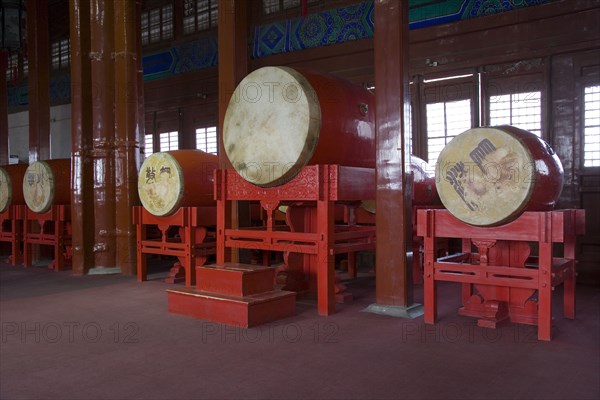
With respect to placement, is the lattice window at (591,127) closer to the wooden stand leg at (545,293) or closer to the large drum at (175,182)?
the wooden stand leg at (545,293)

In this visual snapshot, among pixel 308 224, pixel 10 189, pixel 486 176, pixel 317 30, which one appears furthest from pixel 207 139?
pixel 486 176

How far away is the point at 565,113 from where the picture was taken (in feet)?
19.1

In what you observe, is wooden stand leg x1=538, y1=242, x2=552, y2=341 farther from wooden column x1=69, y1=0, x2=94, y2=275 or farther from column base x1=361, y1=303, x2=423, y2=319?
wooden column x1=69, y1=0, x2=94, y2=275

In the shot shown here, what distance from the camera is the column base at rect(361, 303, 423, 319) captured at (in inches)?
161

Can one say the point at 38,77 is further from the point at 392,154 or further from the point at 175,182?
the point at 392,154

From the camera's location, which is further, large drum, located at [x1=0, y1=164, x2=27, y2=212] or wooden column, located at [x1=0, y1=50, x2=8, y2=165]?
wooden column, located at [x1=0, y1=50, x2=8, y2=165]

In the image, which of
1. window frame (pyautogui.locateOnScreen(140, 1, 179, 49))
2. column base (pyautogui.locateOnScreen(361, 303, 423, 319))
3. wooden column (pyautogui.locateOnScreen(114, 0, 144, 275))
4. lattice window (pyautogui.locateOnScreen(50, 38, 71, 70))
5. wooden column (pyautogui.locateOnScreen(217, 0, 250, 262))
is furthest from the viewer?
lattice window (pyautogui.locateOnScreen(50, 38, 71, 70))

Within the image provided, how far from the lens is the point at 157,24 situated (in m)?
10.4

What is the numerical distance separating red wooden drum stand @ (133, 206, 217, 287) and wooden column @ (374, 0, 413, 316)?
7.14 ft

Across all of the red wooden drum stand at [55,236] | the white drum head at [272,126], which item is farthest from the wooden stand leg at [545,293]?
the red wooden drum stand at [55,236]

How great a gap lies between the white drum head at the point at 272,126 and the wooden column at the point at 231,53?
0.89 m

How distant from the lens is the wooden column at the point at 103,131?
6.77 metres

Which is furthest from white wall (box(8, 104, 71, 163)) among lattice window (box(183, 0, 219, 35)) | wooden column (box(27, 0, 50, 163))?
lattice window (box(183, 0, 219, 35))

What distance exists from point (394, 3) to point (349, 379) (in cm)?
287
